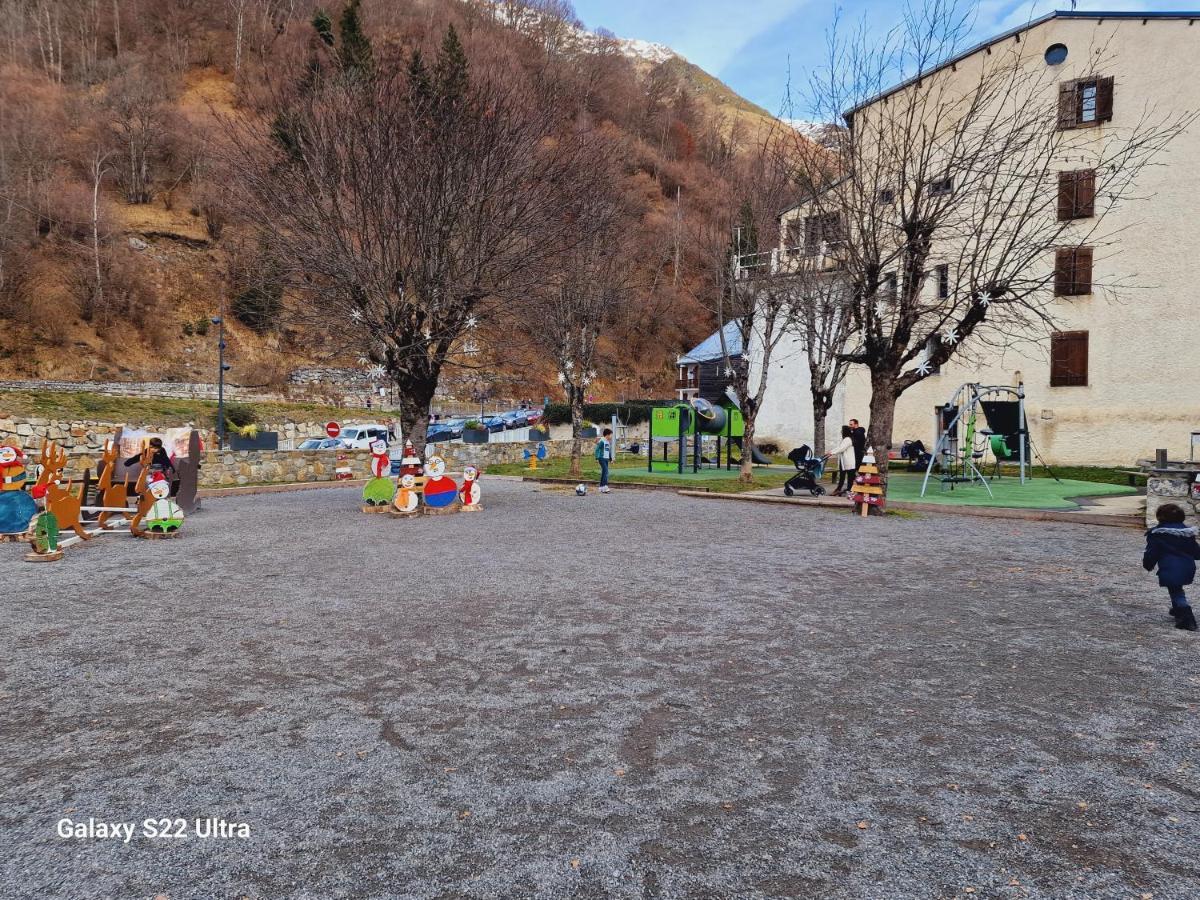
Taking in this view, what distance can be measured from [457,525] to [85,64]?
79741mm

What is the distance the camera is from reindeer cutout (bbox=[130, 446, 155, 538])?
11.8 meters

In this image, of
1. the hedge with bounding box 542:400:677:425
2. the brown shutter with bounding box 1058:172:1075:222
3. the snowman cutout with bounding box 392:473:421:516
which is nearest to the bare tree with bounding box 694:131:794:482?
the brown shutter with bounding box 1058:172:1075:222

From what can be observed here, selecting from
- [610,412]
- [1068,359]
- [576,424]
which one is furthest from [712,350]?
[576,424]

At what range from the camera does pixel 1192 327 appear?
23688 mm

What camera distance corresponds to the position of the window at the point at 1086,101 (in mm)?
24422

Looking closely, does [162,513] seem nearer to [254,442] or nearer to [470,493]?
[470,493]

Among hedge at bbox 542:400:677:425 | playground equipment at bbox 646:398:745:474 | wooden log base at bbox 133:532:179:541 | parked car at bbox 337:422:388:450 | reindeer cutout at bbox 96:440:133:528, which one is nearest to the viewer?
wooden log base at bbox 133:532:179:541

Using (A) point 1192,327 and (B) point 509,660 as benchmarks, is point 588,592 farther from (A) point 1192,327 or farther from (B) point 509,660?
(A) point 1192,327

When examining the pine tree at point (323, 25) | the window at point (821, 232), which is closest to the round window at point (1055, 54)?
the window at point (821, 232)

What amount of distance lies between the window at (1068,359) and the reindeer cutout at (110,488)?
27.7 metres

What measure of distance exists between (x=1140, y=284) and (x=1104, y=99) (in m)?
6.34

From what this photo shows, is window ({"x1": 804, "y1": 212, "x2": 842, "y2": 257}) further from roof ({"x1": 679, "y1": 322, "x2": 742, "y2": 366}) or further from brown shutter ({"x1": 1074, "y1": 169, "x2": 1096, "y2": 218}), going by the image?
roof ({"x1": 679, "y1": 322, "x2": 742, "y2": 366})

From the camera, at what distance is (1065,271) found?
24.8 m

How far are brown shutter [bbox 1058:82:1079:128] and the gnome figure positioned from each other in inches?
1111
